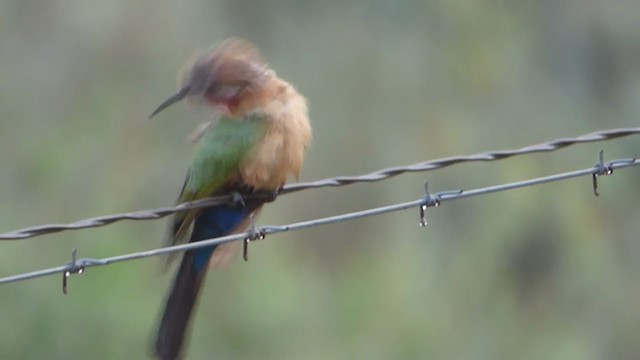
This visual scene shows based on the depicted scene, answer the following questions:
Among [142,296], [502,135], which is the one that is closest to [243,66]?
[142,296]

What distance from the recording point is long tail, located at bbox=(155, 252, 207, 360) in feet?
20.4

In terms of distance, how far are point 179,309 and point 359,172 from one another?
554 centimetres

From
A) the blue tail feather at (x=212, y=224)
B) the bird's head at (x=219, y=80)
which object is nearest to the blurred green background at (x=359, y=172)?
the blue tail feather at (x=212, y=224)

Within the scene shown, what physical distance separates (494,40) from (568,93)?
666 millimetres

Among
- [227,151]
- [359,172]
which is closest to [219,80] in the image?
[227,151]

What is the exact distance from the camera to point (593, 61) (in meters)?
12.9

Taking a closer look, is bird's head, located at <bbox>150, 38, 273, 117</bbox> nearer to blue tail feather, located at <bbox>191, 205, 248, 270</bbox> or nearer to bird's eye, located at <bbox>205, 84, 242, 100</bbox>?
bird's eye, located at <bbox>205, 84, 242, 100</bbox>

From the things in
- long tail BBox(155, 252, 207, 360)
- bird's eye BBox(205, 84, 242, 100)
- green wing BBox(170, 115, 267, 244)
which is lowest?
long tail BBox(155, 252, 207, 360)

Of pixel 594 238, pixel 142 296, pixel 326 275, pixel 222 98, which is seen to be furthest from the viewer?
pixel 594 238

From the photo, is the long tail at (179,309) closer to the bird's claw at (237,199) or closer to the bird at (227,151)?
the bird at (227,151)

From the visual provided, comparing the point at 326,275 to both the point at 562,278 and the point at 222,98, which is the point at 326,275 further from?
the point at 222,98

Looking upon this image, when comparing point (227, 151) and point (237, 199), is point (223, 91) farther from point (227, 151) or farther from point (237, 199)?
point (237, 199)

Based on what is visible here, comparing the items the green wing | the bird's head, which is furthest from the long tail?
the bird's head

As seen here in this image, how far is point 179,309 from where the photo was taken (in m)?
6.29
